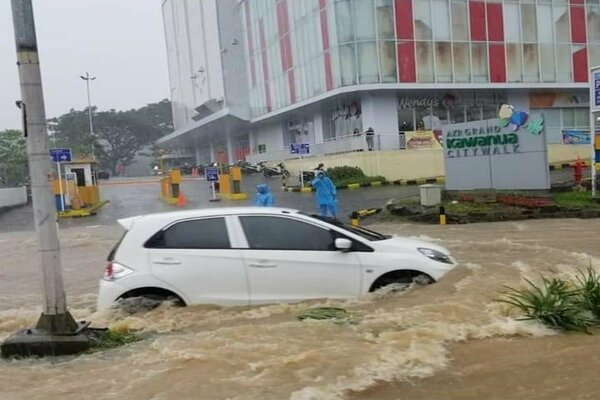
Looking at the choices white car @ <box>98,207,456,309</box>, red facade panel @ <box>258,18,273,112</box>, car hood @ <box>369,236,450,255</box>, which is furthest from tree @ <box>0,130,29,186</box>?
car hood @ <box>369,236,450,255</box>

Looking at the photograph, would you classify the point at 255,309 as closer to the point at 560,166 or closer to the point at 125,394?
the point at 125,394

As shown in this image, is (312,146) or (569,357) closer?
(569,357)

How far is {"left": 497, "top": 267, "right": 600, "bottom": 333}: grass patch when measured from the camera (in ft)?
19.9

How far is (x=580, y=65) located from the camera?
39875 millimetres

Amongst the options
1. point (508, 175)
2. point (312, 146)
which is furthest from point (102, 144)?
point (508, 175)

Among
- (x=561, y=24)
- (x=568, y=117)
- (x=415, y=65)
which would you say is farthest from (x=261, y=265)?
(x=568, y=117)

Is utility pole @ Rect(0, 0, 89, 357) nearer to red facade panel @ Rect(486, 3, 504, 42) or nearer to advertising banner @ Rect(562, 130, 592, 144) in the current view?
red facade panel @ Rect(486, 3, 504, 42)

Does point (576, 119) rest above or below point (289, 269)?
above

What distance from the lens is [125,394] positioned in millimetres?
4969

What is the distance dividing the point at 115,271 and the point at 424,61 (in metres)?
31.4

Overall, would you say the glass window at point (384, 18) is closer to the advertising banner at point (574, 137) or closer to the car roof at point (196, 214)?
the advertising banner at point (574, 137)

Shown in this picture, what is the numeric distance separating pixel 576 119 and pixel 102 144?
71941 mm

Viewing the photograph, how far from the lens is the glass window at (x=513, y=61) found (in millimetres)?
38125

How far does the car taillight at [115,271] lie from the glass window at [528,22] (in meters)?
36.2
